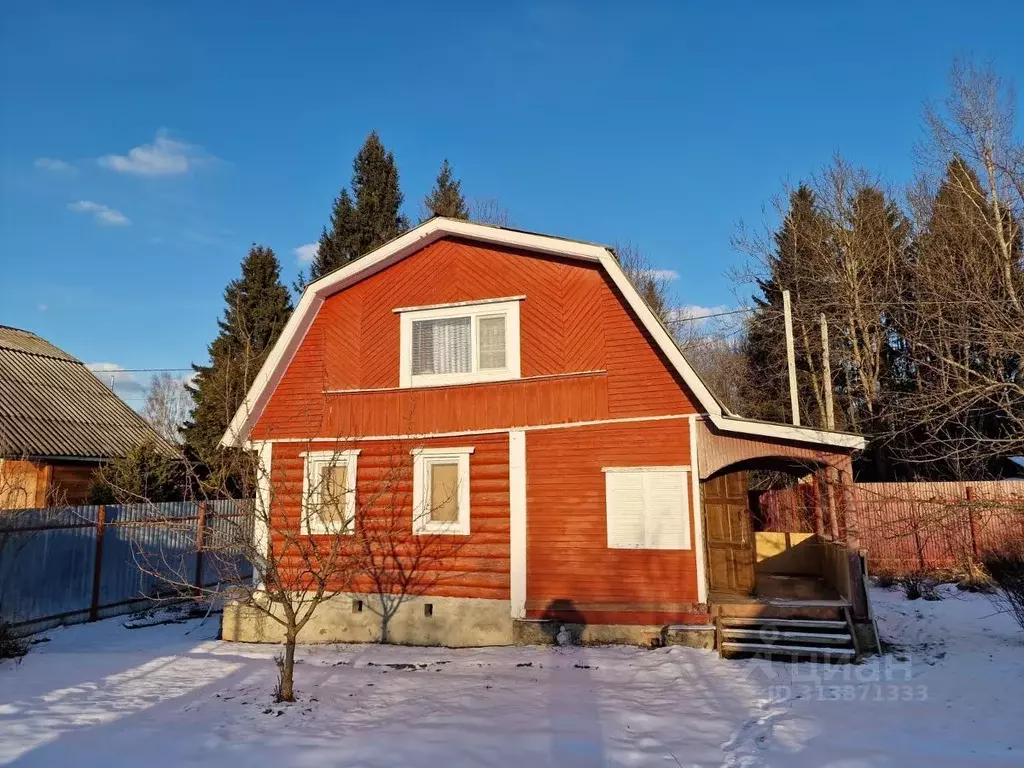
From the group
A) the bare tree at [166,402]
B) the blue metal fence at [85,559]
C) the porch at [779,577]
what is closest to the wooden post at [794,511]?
the porch at [779,577]

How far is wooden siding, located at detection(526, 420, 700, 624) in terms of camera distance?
8.83 meters

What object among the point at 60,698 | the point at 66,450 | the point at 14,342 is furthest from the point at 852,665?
the point at 14,342

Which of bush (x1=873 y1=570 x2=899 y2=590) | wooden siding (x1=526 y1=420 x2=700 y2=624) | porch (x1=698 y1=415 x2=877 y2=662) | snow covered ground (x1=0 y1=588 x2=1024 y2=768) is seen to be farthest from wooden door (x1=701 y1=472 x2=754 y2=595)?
bush (x1=873 y1=570 x2=899 y2=590)

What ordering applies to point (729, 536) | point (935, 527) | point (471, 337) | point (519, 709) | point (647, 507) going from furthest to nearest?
point (935, 527)
point (729, 536)
point (471, 337)
point (647, 507)
point (519, 709)

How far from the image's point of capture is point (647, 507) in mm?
9039

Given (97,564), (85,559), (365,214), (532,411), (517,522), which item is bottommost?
(97,564)

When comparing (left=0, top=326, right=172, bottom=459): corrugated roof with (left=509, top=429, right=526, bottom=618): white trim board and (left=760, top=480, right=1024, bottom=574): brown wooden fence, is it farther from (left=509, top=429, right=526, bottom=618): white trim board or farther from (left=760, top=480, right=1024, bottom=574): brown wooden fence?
(left=760, top=480, right=1024, bottom=574): brown wooden fence

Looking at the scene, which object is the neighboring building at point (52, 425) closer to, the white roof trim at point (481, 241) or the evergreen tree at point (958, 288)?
the white roof trim at point (481, 241)

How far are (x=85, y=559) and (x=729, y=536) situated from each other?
1223 centimetres

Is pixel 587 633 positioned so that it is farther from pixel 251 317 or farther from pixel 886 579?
→ pixel 251 317

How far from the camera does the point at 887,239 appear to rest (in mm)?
22797

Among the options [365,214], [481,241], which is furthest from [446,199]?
[481,241]

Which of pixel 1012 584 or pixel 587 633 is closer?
pixel 1012 584

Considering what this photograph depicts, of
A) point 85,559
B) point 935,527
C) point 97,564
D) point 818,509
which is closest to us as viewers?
point 85,559
